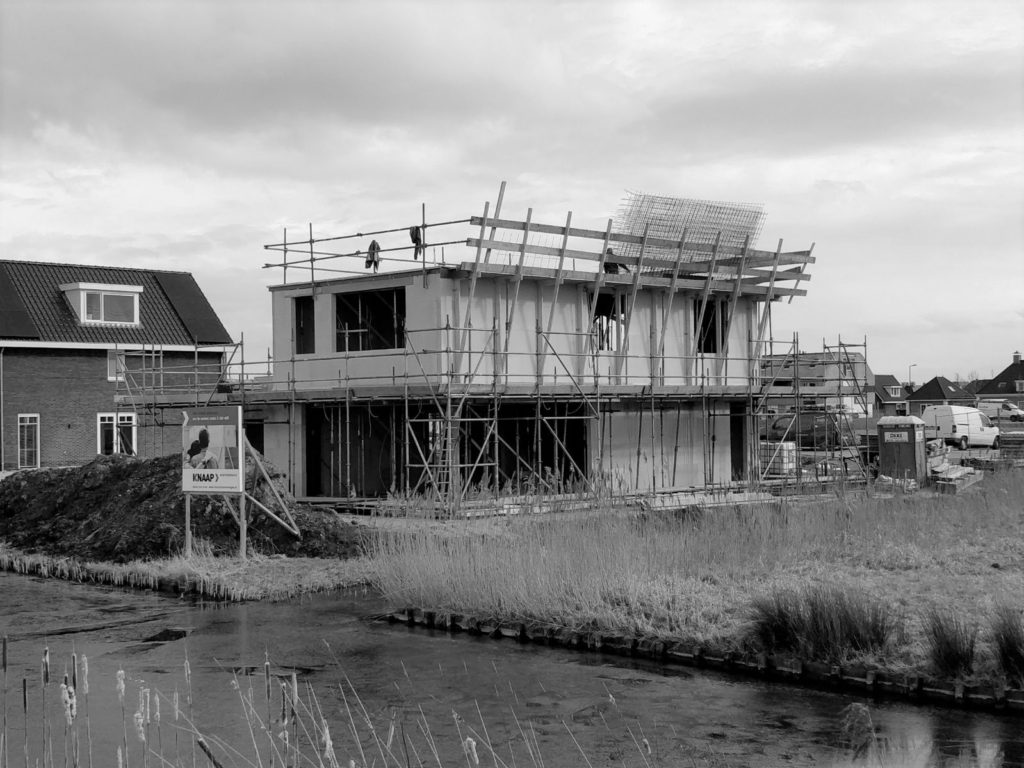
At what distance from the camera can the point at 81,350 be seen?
43594 mm

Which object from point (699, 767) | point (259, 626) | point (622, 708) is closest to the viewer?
point (699, 767)

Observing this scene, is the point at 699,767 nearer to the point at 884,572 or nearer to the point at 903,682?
the point at 903,682

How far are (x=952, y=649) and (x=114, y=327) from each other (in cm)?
3799

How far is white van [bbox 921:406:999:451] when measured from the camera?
179 feet

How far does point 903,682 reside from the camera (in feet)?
39.6

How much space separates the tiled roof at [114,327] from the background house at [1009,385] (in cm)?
7284

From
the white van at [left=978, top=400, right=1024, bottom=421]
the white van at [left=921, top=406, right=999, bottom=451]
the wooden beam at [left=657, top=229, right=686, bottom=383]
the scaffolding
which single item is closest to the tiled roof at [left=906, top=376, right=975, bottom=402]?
the white van at [left=978, top=400, right=1024, bottom=421]

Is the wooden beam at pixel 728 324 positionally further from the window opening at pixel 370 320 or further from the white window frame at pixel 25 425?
the white window frame at pixel 25 425

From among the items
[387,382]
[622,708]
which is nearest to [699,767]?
[622,708]

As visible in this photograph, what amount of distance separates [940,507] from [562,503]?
278 inches

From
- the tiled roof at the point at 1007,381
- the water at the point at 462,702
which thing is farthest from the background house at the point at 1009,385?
the water at the point at 462,702

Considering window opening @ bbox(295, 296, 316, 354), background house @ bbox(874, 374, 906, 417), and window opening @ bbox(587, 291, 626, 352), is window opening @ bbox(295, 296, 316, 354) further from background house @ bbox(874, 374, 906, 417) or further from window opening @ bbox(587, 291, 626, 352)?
background house @ bbox(874, 374, 906, 417)

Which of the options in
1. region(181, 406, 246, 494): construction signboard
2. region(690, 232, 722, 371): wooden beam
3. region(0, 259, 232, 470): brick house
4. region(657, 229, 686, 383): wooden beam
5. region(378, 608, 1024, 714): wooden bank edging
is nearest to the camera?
region(378, 608, 1024, 714): wooden bank edging

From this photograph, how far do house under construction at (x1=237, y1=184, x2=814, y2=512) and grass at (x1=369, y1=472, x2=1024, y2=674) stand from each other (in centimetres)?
626
